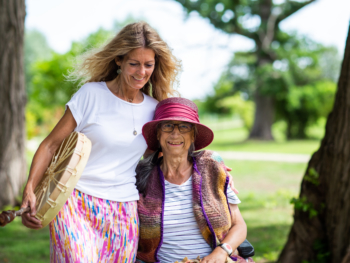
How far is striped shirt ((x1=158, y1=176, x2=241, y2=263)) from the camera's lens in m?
2.60

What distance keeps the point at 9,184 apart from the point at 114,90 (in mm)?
4592

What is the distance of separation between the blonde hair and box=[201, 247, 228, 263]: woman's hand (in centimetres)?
122

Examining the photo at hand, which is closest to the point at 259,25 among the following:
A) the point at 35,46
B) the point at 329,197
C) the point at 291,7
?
the point at 291,7

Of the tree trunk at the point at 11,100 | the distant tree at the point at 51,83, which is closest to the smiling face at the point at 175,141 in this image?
the tree trunk at the point at 11,100

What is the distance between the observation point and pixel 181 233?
261cm

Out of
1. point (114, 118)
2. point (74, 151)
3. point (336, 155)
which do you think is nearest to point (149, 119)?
point (114, 118)

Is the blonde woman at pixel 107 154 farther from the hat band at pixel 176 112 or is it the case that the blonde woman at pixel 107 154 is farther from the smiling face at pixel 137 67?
the hat band at pixel 176 112

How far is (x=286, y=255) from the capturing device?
3.92m

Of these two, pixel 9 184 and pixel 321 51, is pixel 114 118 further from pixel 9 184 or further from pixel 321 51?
pixel 321 51

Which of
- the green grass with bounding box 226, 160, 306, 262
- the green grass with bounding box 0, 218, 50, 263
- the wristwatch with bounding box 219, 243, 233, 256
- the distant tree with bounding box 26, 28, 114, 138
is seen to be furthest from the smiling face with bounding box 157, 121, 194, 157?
Answer: the distant tree with bounding box 26, 28, 114, 138

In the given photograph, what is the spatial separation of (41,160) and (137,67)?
0.86 m

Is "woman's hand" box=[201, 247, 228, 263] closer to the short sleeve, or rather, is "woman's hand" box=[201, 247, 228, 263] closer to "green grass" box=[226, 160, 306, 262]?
the short sleeve

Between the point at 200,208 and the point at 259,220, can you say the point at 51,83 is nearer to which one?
the point at 259,220

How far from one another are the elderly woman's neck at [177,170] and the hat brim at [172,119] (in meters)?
0.15
